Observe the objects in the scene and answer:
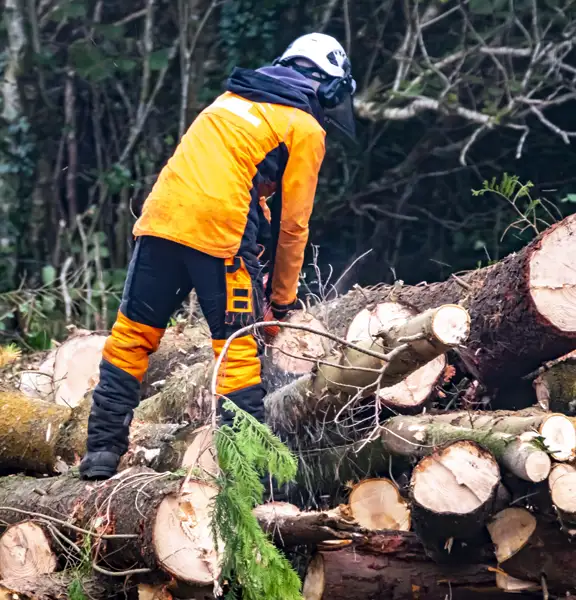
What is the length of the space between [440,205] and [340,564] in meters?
5.49

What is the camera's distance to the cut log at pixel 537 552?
298 cm

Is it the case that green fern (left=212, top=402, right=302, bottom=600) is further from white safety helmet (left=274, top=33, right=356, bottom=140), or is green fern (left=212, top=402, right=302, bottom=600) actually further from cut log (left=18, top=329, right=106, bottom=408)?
cut log (left=18, top=329, right=106, bottom=408)

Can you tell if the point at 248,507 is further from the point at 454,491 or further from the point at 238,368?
the point at 238,368

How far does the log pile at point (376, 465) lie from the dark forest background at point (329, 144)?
10.6 feet

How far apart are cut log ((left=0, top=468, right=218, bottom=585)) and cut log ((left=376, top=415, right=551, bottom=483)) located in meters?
0.69

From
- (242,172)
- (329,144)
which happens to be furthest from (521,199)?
(242,172)

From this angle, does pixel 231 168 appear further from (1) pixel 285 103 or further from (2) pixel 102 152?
(2) pixel 102 152

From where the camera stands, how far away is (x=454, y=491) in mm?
2955

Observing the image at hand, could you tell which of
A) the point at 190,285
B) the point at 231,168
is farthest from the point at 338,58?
the point at 190,285

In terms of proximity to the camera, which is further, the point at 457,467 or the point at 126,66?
the point at 126,66

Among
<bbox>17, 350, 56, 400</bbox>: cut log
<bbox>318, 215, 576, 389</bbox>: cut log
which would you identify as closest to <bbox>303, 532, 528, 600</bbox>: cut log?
<bbox>318, 215, 576, 389</bbox>: cut log

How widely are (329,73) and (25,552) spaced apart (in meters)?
2.19

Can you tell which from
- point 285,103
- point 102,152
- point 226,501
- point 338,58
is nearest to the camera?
point 226,501

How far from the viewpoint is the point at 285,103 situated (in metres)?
3.68
